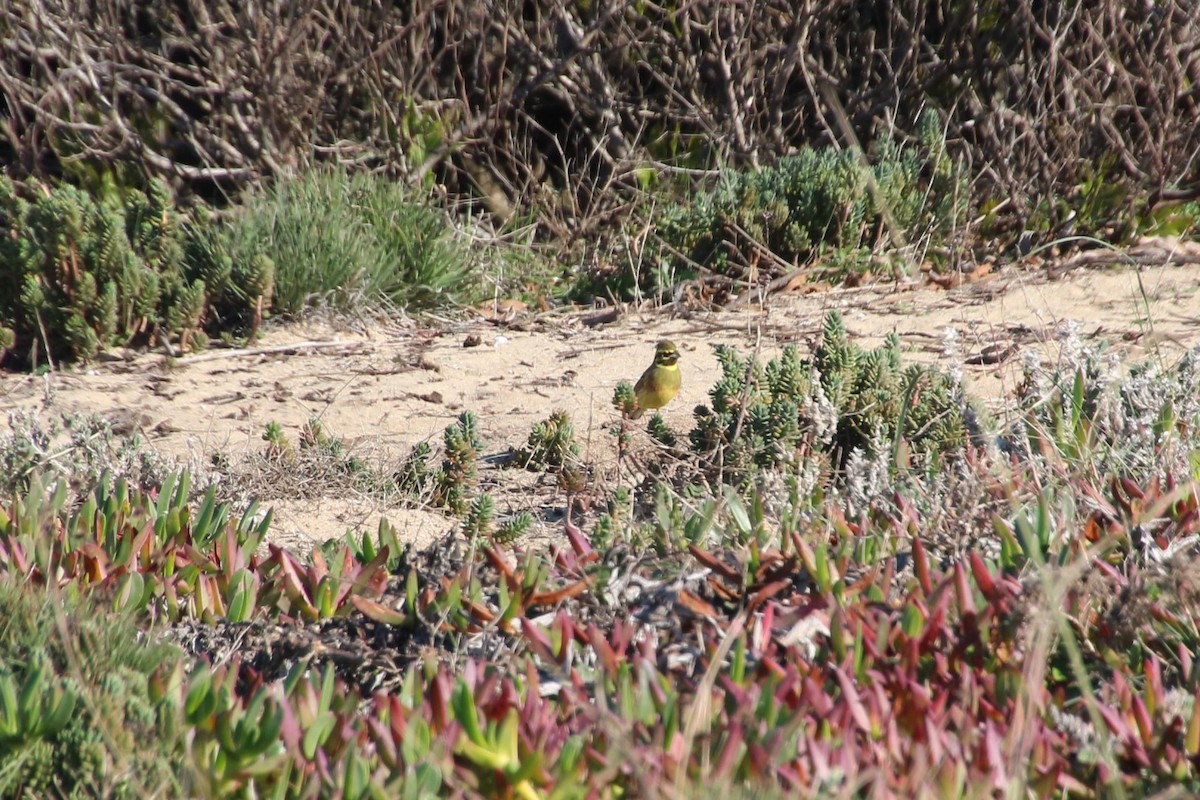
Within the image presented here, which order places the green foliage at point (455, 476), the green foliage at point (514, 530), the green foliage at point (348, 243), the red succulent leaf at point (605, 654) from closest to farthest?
the red succulent leaf at point (605, 654), the green foliage at point (514, 530), the green foliage at point (455, 476), the green foliage at point (348, 243)

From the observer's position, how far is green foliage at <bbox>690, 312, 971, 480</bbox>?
3.69 meters

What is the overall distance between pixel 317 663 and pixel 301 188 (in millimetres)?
4683

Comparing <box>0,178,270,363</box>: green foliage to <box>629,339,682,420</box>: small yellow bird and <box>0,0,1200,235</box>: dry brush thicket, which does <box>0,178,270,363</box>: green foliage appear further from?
<box>629,339,682,420</box>: small yellow bird

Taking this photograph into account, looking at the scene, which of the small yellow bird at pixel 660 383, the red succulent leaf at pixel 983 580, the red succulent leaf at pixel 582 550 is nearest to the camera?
the red succulent leaf at pixel 983 580

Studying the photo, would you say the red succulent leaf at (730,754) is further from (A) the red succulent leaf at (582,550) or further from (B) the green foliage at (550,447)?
(B) the green foliage at (550,447)

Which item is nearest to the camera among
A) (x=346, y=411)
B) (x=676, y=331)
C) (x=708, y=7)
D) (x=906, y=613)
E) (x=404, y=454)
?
(x=906, y=613)

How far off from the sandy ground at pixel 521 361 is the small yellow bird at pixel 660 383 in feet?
0.43

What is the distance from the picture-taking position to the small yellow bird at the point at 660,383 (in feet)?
15.2

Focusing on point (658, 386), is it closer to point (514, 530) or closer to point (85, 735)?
point (514, 530)

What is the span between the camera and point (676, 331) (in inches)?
236

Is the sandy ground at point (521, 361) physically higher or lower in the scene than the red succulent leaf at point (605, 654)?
lower

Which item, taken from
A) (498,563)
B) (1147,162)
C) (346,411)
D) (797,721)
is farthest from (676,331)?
(797,721)

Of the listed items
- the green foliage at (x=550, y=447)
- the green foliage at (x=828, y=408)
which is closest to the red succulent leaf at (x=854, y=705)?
the green foliage at (x=828, y=408)

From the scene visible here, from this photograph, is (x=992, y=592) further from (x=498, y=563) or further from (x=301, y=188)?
(x=301, y=188)
